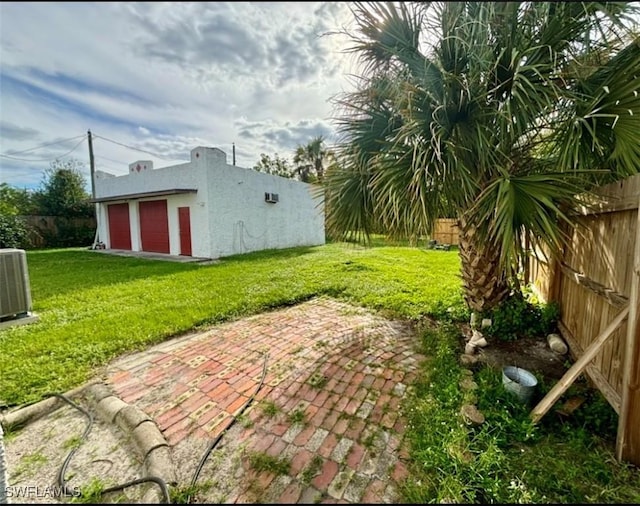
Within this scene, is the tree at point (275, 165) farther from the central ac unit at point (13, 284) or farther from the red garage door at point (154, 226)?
the central ac unit at point (13, 284)

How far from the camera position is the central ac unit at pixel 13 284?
4281 mm

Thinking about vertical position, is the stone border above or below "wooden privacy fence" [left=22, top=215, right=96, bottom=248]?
below

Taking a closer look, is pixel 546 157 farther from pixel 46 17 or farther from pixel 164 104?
pixel 46 17

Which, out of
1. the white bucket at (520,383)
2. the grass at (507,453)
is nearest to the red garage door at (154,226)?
the grass at (507,453)

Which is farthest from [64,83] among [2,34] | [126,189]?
[126,189]

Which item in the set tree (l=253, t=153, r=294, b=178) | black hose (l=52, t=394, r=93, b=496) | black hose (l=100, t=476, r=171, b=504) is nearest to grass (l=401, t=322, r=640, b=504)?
black hose (l=100, t=476, r=171, b=504)

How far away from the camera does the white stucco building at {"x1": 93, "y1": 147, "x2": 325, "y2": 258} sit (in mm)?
11703

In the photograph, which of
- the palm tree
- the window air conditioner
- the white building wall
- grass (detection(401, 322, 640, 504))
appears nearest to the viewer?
grass (detection(401, 322, 640, 504))

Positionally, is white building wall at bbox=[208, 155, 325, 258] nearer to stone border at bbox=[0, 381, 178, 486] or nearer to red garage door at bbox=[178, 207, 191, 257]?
red garage door at bbox=[178, 207, 191, 257]

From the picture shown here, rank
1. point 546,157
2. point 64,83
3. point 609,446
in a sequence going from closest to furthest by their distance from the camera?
point 64,83
point 609,446
point 546,157

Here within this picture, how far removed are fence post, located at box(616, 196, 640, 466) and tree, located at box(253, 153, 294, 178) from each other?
31.7 metres

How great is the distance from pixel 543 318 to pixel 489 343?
3.04 feet

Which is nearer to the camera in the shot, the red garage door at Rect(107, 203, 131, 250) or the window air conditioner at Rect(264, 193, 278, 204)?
the window air conditioner at Rect(264, 193, 278, 204)

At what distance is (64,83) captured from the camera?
5.11 ft
